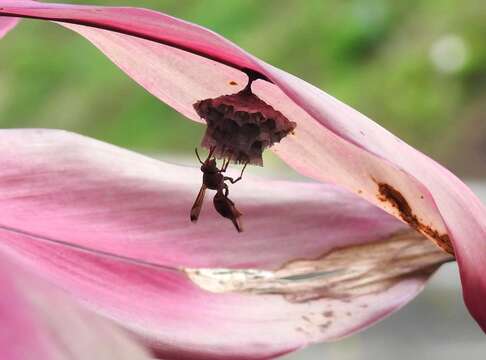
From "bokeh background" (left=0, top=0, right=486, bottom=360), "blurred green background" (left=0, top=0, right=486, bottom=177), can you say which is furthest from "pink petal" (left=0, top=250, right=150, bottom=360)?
"blurred green background" (left=0, top=0, right=486, bottom=177)

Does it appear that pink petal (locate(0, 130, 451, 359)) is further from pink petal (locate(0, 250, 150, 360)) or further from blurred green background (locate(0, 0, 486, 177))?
blurred green background (locate(0, 0, 486, 177))

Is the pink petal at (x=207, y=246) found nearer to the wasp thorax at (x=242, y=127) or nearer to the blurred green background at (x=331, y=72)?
the wasp thorax at (x=242, y=127)

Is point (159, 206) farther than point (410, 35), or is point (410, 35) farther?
point (410, 35)

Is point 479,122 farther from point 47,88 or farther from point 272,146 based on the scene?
point 272,146

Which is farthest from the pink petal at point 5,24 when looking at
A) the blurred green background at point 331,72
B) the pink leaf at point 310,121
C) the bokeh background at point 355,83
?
the blurred green background at point 331,72

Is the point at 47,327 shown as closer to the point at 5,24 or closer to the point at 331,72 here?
the point at 5,24

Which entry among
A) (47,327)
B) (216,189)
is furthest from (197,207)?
(47,327)

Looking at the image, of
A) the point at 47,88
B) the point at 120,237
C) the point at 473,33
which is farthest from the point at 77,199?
the point at 47,88
